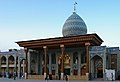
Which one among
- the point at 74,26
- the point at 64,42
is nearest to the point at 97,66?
the point at 64,42

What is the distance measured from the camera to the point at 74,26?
52219mm

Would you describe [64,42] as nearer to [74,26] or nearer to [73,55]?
[73,55]

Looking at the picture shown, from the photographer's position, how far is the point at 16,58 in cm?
5659

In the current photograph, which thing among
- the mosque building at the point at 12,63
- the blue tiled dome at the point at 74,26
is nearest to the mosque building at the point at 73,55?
the blue tiled dome at the point at 74,26

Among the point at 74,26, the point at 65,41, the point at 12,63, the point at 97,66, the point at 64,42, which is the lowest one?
the point at 97,66

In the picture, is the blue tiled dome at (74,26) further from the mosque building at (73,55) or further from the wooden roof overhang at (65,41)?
the wooden roof overhang at (65,41)

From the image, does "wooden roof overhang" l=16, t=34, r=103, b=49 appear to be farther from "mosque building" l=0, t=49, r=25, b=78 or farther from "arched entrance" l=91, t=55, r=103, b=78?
"mosque building" l=0, t=49, r=25, b=78

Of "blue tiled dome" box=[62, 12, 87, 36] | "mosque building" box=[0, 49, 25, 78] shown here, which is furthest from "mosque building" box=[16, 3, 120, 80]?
"mosque building" box=[0, 49, 25, 78]

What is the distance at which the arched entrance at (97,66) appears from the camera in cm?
4794

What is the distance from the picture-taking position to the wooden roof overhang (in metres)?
41.3

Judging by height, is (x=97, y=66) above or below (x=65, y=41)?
below

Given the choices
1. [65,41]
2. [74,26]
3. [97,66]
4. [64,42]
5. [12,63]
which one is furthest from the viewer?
[12,63]

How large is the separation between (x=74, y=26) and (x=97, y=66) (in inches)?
380

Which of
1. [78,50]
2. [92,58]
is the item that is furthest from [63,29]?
[92,58]
